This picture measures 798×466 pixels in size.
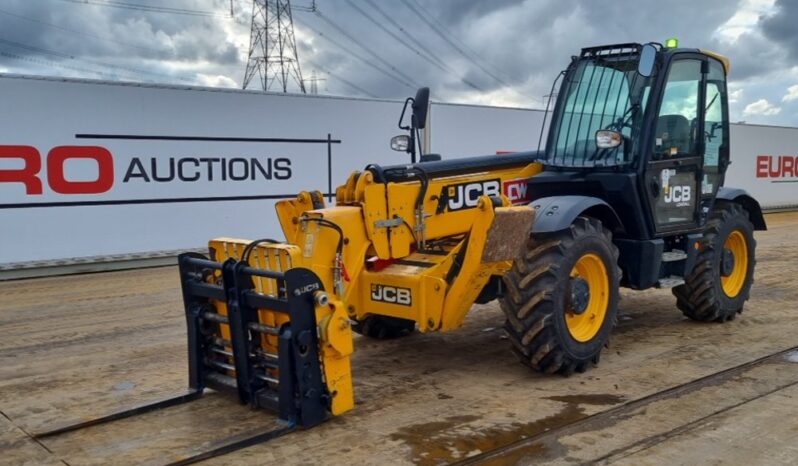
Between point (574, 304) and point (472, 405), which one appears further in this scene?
point (574, 304)

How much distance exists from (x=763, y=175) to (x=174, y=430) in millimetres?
21210

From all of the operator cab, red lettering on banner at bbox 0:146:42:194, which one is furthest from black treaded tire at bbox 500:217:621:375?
red lettering on banner at bbox 0:146:42:194

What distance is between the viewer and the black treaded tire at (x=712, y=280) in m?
6.89

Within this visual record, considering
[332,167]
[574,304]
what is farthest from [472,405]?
[332,167]

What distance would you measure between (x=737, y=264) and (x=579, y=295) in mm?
2957

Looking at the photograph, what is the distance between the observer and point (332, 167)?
43.2 feet

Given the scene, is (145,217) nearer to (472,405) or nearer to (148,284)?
(148,284)

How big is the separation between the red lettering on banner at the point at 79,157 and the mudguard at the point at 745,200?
8.29 metres

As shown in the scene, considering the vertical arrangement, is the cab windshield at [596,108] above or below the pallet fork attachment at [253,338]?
above

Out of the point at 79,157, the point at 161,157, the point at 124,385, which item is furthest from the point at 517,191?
the point at 79,157

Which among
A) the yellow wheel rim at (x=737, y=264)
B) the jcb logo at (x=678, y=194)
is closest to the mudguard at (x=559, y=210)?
the jcb logo at (x=678, y=194)

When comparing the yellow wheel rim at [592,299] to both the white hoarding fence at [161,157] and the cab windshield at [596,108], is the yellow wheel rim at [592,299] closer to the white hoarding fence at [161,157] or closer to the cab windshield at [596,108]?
the cab windshield at [596,108]

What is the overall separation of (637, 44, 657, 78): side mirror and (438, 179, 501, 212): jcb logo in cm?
151

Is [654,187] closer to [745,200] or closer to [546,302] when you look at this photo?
[546,302]
